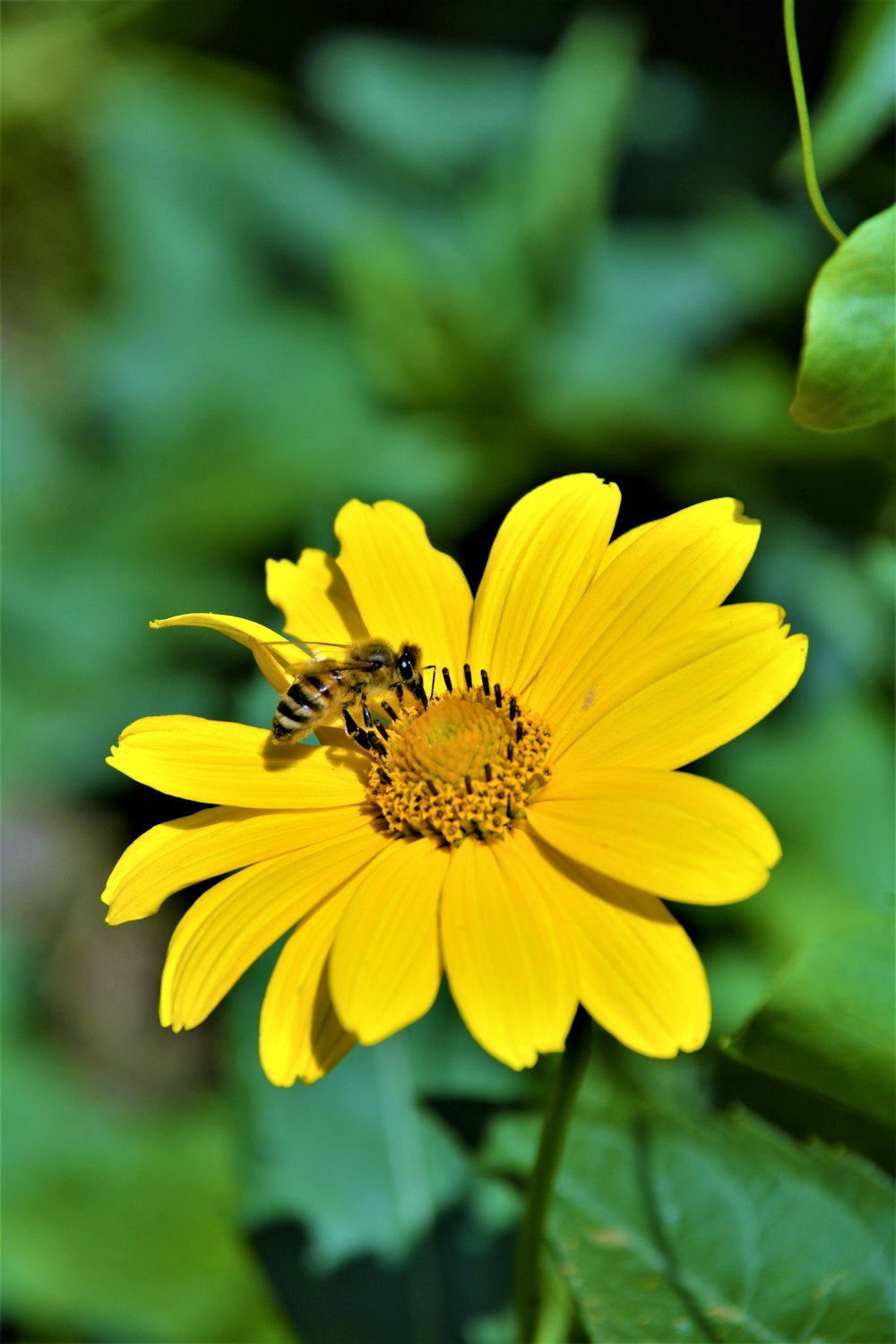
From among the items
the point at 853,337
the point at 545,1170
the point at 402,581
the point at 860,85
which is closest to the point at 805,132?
the point at 853,337

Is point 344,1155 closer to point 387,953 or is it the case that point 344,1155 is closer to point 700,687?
point 387,953

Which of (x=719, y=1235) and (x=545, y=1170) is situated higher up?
(x=545, y=1170)

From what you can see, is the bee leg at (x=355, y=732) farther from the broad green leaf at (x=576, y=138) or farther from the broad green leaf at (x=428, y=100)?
the broad green leaf at (x=428, y=100)

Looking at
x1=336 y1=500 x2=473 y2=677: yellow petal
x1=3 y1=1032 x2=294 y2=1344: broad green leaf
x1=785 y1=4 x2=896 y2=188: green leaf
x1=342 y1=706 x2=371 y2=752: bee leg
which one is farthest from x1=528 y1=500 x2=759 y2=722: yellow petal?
x1=3 y1=1032 x2=294 y2=1344: broad green leaf

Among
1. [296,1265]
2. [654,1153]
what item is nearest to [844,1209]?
[654,1153]

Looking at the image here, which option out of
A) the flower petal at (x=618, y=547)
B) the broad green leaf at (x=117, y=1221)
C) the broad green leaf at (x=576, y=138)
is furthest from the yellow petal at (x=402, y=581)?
the broad green leaf at (x=576, y=138)

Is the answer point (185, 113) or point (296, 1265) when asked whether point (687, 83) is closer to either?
point (185, 113)
